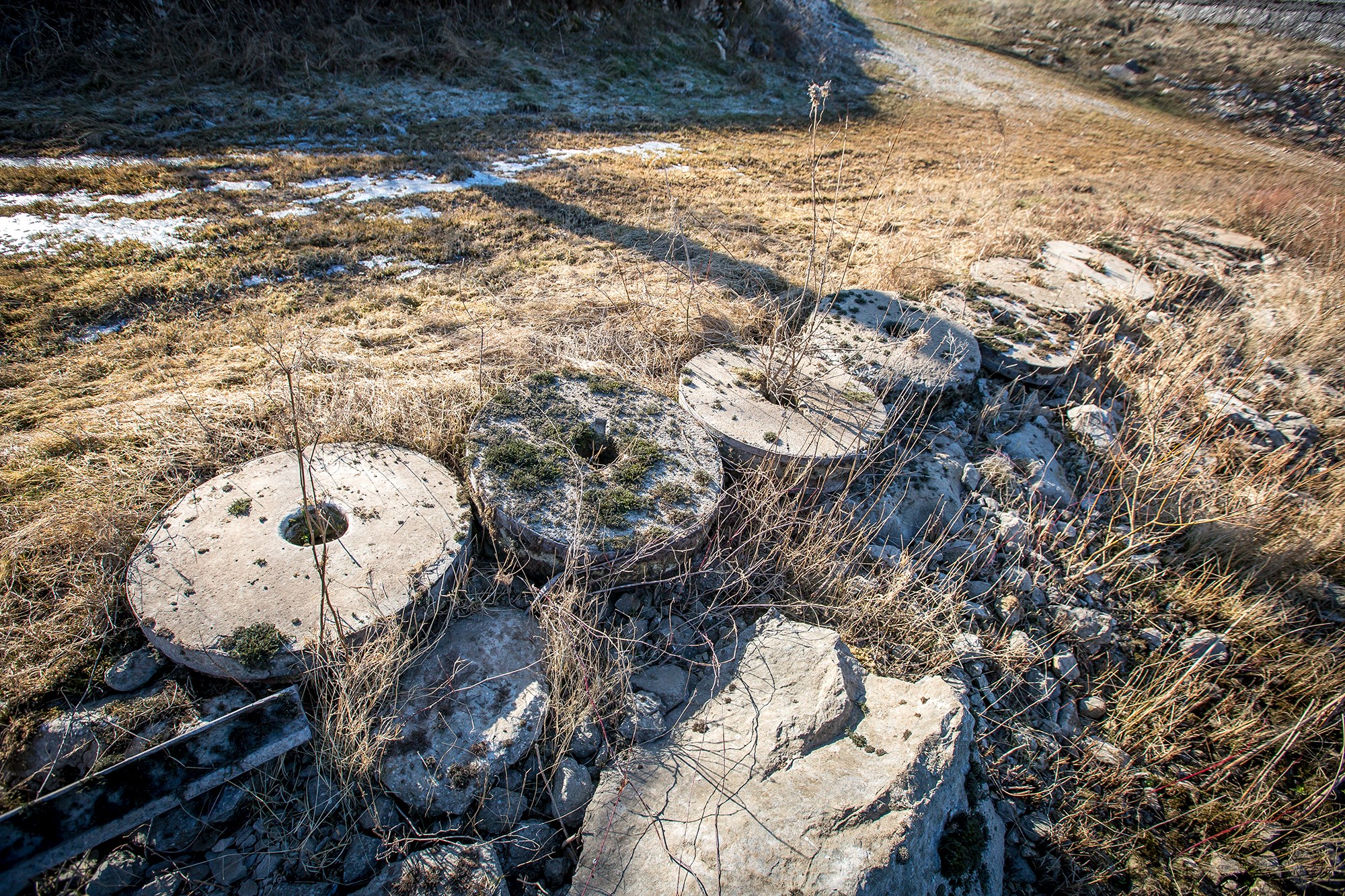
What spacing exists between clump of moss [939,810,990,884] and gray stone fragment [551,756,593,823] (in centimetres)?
124

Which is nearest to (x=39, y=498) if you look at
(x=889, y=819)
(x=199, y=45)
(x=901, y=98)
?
(x=889, y=819)

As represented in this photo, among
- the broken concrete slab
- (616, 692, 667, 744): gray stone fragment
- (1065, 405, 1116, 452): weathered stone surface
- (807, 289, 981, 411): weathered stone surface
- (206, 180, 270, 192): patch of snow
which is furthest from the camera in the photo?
(206, 180, 270, 192): patch of snow

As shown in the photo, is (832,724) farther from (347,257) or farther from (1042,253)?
(1042,253)

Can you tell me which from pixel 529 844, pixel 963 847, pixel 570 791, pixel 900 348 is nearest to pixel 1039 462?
pixel 900 348

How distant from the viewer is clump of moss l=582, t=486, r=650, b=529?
2.67m

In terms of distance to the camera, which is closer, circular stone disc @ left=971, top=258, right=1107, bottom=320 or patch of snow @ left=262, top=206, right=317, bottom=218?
circular stone disc @ left=971, top=258, right=1107, bottom=320

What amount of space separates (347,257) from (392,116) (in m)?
4.76

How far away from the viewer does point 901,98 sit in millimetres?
14109

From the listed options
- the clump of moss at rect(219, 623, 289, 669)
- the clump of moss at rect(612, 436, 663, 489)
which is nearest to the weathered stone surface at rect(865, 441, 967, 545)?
the clump of moss at rect(612, 436, 663, 489)

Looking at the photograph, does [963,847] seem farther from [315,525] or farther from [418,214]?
[418,214]

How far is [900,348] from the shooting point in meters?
4.15

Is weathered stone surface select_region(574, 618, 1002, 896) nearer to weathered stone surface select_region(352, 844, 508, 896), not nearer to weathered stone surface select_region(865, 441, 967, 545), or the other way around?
weathered stone surface select_region(352, 844, 508, 896)

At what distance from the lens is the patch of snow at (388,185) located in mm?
6035

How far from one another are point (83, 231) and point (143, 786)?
5.21 m
